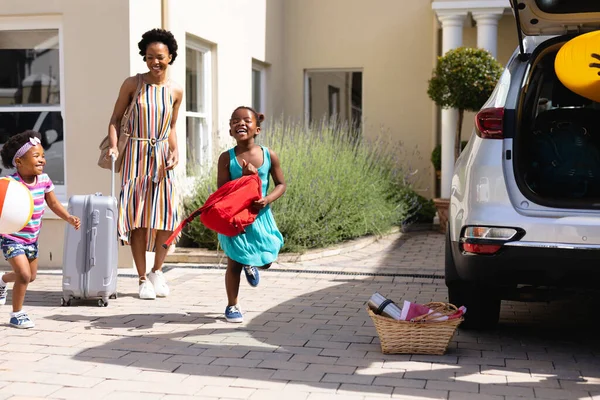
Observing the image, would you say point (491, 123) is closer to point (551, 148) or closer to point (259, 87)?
point (551, 148)

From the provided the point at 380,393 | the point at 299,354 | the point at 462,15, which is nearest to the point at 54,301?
the point at 299,354

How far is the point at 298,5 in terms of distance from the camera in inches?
523

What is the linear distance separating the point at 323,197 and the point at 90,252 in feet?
11.8

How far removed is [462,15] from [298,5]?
9.10 feet

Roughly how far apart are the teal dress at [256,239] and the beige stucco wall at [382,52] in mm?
7687

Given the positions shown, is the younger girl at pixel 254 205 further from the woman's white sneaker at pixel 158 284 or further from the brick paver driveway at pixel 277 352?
the woman's white sneaker at pixel 158 284

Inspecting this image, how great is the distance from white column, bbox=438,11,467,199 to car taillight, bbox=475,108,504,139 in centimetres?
732

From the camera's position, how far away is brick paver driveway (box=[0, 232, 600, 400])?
405 centimetres

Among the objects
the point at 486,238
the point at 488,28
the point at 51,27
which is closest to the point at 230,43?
the point at 51,27

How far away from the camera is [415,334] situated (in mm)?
4656

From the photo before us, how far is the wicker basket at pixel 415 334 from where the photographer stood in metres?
4.62

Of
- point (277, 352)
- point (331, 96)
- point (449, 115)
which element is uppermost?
point (331, 96)

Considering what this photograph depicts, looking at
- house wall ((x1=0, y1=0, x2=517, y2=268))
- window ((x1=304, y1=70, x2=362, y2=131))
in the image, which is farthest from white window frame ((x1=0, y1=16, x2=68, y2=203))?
window ((x1=304, y1=70, x2=362, y2=131))

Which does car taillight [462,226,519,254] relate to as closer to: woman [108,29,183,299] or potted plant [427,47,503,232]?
woman [108,29,183,299]
